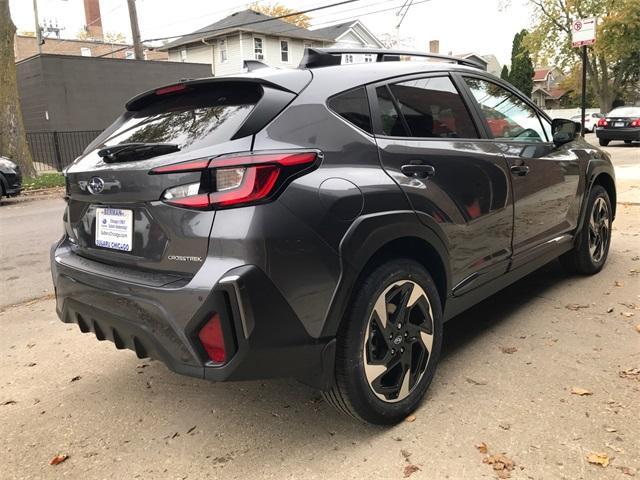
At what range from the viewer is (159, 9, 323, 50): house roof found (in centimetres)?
3431

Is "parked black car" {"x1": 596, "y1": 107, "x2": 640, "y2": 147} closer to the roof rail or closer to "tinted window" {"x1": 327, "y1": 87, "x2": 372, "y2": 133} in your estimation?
the roof rail

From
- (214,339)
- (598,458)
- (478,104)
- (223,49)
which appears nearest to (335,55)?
(478,104)

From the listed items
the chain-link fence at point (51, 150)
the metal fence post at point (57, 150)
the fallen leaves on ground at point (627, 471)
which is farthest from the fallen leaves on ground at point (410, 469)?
the chain-link fence at point (51, 150)

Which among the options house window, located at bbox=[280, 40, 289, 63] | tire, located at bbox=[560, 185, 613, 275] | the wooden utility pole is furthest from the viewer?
house window, located at bbox=[280, 40, 289, 63]

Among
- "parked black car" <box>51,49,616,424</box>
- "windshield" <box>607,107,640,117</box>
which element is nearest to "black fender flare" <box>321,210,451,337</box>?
"parked black car" <box>51,49,616,424</box>

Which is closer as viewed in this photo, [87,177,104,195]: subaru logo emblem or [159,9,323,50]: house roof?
[87,177,104,195]: subaru logo emblem

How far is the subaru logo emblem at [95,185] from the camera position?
257 cm

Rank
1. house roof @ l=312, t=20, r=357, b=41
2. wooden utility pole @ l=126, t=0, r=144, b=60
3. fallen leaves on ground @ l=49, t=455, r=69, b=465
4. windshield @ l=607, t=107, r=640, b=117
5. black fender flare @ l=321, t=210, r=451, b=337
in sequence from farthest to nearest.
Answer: house roof @ l=312, t=20, r=357, b=41, wooden utility pole @ l=126, t=0, r=144, b=60, windshield @ l=607, t=107, r=640, b=117, fallen leaves on ground @ l=49, t=455, r=69, b=465, black fender flare @ l=321, t=210, r=451, b=337

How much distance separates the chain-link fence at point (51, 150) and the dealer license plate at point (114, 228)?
67.2ft

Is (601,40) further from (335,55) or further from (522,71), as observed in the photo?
(335,55)

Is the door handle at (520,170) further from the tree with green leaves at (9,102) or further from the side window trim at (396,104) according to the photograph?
the tree with green leaves at (9,102)

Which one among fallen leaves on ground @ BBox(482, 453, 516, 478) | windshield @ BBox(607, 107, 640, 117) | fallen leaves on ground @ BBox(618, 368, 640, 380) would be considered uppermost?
windshield @ BBox(607, 107, 640, 117)

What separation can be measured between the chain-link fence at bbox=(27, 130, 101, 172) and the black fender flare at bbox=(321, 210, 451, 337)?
21.1m

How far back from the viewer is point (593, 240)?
485 centimetres
